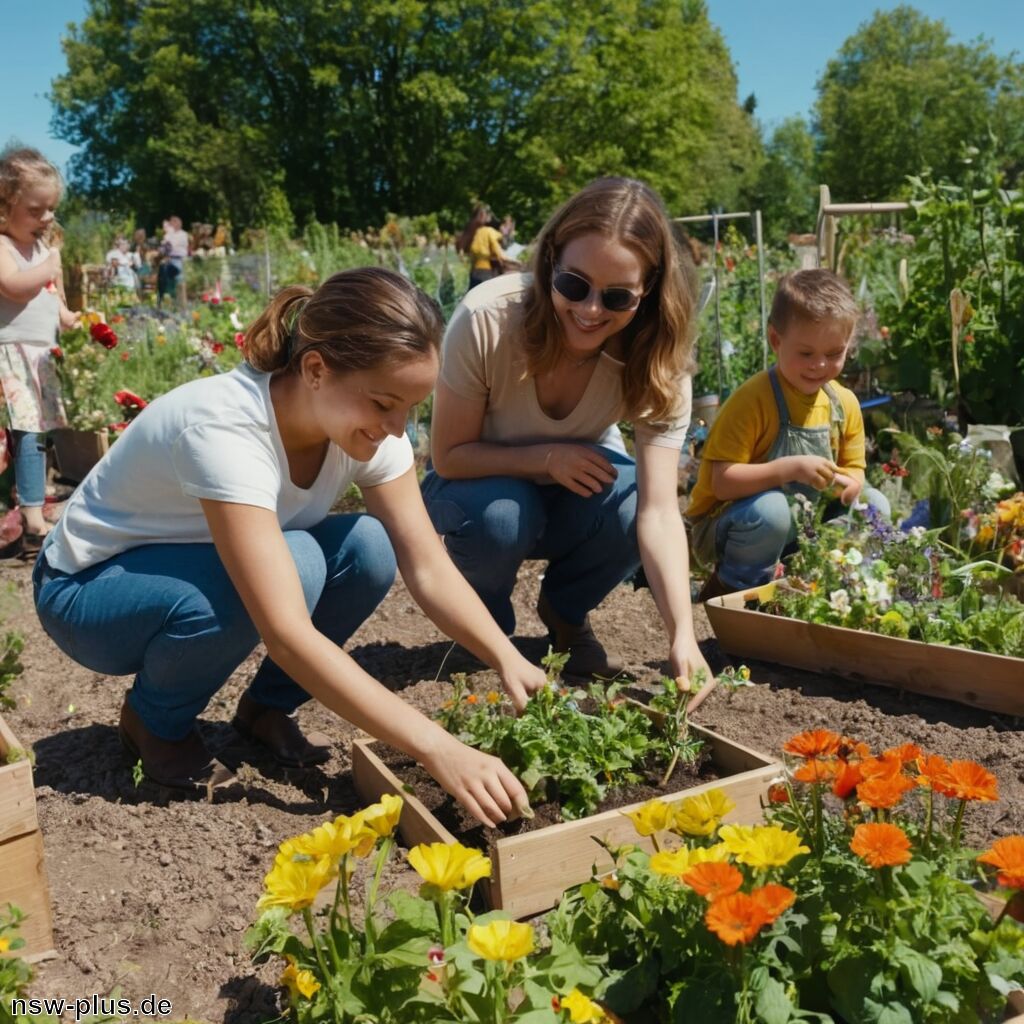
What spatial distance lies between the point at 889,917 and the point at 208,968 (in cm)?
112

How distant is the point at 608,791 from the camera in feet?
7.04

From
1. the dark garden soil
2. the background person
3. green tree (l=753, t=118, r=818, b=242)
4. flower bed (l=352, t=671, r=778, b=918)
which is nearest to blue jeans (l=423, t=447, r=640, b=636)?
the dark garden soil

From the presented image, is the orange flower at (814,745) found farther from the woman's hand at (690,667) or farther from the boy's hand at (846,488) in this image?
the boy's hand at (846,488)

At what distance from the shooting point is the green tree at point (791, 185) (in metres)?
48.2

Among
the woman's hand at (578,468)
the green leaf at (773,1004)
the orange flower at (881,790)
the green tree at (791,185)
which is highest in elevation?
the green tree at (791,185)

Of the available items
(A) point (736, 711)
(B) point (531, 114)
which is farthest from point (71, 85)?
(A) point (736, 711)

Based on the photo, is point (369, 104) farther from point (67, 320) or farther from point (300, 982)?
point (300, 982)

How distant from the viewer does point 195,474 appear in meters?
2.04

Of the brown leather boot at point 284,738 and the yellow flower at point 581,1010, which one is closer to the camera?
the yellow flower at point 581,1010

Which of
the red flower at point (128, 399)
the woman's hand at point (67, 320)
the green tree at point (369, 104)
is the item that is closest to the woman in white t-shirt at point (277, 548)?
the red flower at point (128, 399)

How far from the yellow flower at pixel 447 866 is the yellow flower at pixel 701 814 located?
27 centimetres

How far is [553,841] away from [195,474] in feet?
3.08

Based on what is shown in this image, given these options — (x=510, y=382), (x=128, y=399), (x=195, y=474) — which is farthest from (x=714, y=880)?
(x=128, y=399)

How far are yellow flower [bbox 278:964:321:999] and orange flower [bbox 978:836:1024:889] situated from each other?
82 cm
